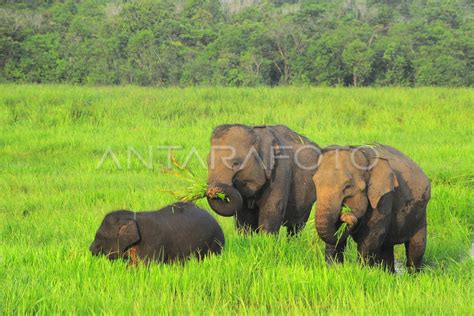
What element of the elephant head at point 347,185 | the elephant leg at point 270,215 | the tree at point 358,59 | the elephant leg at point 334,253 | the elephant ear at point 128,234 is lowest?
the elephant leg at point 334,253

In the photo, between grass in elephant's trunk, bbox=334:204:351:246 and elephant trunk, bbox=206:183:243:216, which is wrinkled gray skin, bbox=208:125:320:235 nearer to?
elephant trunk, bbox=206:183:243:216

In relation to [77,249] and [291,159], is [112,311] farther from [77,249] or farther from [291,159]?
[291,159]

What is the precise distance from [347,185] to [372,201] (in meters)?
0.26

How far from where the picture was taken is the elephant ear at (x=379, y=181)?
5.63 meters

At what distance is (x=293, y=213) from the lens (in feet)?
23.4

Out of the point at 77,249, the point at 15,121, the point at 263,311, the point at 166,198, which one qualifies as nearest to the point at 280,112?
the point at 15,121

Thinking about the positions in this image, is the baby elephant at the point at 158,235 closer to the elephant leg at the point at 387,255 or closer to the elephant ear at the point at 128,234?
the elephant ear at the point at 128,234

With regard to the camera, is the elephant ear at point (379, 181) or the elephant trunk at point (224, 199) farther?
the elephant trunk at point (224, 199)

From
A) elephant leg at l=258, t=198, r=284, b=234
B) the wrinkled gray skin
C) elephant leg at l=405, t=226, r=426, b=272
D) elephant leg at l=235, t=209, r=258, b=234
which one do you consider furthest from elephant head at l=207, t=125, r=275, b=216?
elephant leg at l=405, t=226, r=426, b=272

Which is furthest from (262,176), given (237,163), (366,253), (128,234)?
(128,234)

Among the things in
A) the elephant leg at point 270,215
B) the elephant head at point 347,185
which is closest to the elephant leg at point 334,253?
the elephant head at point 347,185

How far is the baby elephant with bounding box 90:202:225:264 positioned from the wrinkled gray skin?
31 centimetres

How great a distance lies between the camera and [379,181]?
18.6ft

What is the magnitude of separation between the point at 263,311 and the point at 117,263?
3.88 ft
